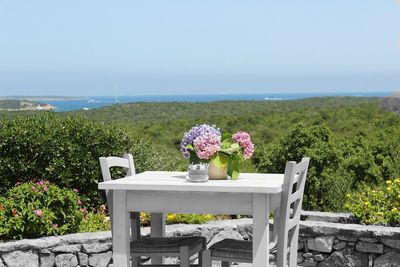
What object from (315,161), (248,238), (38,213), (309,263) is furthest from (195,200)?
(315,161)

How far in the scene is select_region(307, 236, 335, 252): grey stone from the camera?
256 inches

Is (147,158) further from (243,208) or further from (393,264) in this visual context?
(243,208)

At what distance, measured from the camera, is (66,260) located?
615cm

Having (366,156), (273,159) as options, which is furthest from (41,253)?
(366,156)

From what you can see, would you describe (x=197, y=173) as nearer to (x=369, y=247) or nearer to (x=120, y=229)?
(x=120, y=229)

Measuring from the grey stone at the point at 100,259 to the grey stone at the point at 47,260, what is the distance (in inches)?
12.7

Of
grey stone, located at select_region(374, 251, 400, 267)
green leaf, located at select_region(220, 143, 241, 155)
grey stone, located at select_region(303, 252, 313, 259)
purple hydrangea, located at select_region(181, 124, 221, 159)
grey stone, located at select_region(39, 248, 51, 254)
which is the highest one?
purple hydrangea, located at select_region(181, 124, 221, 159)

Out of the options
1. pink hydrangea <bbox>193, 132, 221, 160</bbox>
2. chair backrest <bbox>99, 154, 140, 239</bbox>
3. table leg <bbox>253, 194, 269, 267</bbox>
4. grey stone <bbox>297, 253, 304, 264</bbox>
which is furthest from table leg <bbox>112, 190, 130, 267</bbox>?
grey stone <bbox>297, 253, 304, 264</bbox>

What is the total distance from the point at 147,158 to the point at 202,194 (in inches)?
158

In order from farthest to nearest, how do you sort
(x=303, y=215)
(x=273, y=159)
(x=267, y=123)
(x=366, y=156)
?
(x=267, y=123)
(x=366, y=156)
(x=273, y=159)
(x=303, y=215)

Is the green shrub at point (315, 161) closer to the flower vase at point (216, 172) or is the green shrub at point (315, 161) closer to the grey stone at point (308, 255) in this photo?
the grey stone at point (308, 255)

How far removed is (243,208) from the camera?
4.68 metres

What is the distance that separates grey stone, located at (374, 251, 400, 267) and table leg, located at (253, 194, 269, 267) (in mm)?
1999

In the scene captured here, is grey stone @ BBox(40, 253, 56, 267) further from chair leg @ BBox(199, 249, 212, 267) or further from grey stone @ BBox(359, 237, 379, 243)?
grey stone @ BBox(359, 237, 379, 243)
